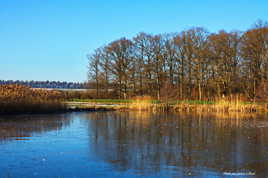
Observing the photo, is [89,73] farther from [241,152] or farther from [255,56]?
[241,152]

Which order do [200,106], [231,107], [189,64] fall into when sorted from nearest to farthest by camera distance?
[231,107] → [200,106] → [189,64]

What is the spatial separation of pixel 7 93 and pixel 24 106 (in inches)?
50.5

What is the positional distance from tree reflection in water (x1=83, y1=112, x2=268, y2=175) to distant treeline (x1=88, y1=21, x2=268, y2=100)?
52.3 feet

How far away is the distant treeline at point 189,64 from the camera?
35250 mm

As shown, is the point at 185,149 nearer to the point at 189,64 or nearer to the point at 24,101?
the point at 24,101

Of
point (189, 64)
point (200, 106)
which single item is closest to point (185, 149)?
point (200, 106)

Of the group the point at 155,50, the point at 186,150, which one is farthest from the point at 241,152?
the point at 155,50

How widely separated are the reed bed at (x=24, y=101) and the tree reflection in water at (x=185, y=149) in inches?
311

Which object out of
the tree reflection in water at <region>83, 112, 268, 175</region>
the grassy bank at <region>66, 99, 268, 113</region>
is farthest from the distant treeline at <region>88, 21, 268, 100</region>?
the tree reflection in water at <region>83, 112, 268, 175</region>

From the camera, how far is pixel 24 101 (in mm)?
21672

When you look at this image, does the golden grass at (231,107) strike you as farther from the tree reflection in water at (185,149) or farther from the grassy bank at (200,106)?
the tree reflection in water at (185,149)

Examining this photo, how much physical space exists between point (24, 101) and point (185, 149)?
46.6ft

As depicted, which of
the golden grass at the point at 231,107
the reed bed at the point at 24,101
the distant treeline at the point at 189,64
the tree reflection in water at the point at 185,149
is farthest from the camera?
the distant treeline at the point at 189,64

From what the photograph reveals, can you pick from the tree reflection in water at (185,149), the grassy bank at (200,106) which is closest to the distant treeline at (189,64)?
the grassy bank at (200,106)
